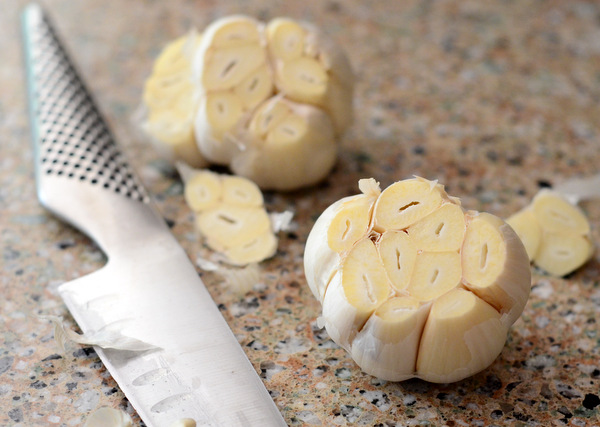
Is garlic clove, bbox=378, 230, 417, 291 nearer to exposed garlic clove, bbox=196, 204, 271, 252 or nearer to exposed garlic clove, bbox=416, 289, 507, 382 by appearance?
exposed garlic clove, bbox=416, 289, 507, 382

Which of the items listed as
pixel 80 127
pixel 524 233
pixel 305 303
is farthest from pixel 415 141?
pixel 80 127

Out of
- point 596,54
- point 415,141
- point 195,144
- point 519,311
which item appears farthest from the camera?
point 596,54

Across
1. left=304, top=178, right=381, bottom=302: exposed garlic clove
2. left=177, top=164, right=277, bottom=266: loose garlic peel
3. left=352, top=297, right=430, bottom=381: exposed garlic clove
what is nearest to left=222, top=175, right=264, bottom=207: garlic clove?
left=177, top=164, right=277, bottom=266: loose garlic peel

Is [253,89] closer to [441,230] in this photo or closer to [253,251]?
[253,251]

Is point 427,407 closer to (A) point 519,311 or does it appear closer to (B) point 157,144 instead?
(A) point 519,311

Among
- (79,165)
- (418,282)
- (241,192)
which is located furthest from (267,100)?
(418,282)

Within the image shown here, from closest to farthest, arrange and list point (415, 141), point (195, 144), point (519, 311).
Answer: point (519, 311)
point (195, 144)
point (415, 141)

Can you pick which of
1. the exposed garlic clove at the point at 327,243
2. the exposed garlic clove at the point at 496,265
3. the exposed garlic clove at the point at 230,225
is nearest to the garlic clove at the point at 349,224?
the exposed garlic clove at the point at 327,243

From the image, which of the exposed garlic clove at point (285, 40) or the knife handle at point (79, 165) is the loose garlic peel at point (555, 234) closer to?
the exposed garlic clove at point (285, 40)
